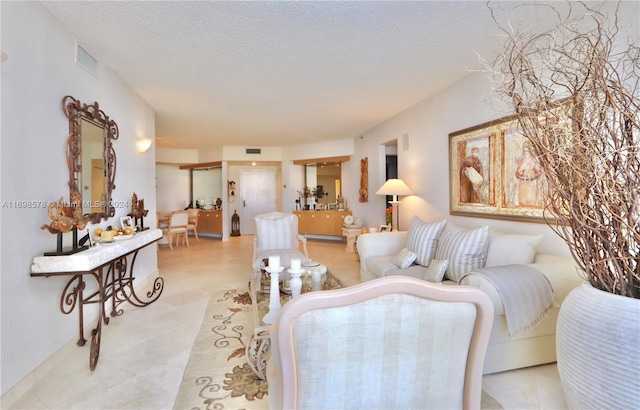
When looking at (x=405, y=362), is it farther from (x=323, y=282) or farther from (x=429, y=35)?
(x=429, y=35)

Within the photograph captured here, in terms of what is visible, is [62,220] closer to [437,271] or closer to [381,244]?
[437,271]

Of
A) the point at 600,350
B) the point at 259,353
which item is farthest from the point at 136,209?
the point at 600,350

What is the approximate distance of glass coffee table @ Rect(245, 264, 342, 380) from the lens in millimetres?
1900

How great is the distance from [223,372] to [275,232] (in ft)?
7.46

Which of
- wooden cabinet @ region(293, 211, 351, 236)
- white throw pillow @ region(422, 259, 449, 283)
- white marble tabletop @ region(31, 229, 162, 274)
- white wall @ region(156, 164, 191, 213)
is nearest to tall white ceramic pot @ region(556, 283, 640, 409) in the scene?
white throw pillow @ region(422, 259, 449, 283)

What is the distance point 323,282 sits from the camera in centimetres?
277

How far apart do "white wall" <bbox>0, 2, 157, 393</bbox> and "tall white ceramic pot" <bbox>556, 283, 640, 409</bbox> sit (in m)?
2.93

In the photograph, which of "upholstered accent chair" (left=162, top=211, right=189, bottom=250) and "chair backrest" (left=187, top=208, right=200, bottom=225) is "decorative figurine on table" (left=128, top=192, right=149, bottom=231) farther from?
"chair backrest" (left=187, top=208, right=200, bottom=225)

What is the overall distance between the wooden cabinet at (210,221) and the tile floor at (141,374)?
5122 mm

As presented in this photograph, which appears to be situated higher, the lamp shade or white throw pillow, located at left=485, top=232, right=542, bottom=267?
the lamp shade

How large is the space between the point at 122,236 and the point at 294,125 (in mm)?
3793

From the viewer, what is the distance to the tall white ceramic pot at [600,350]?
1.16m

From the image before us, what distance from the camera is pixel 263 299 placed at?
8.30ft

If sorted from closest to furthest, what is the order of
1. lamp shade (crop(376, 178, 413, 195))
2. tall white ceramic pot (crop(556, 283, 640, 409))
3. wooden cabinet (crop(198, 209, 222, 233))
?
tall white ceramic pot (crop(556, 283, 640, 409)) < lamp shade (crop(376, 178, 413, 195)) < wooden cabinet (crop(198, 209, 222, 233))
